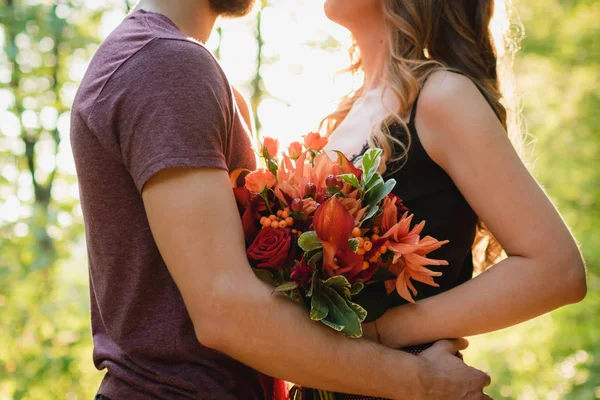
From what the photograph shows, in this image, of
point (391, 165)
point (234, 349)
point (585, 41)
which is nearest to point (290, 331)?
point (234, 349)

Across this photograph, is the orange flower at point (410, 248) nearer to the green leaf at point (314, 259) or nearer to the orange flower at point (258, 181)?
the green leaf at point (314, 259)

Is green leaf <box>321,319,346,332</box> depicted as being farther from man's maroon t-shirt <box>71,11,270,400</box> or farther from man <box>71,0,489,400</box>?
man's maroon t-shirt <box>71,11,270,400</box>

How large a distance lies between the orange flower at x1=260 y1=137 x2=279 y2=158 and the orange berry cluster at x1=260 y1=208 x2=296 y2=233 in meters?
0.21

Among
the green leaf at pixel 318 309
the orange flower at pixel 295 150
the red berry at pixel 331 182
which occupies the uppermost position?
the red berry at pixel 331 182

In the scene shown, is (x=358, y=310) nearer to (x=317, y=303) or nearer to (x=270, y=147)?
(x=317, y=303)

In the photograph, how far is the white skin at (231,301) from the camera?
1.49 meters

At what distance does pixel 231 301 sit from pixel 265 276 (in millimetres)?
146

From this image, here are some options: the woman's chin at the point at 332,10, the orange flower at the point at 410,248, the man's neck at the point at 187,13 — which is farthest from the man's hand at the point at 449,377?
the woman's chin at the point at 332,10

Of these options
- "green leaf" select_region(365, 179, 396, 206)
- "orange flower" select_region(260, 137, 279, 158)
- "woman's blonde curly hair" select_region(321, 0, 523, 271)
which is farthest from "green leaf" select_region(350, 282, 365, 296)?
"woman's blonde curly hair" select_region(321, 0, 523, 271)

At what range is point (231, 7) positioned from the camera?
6.75 feet

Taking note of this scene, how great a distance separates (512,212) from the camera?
1.87 m

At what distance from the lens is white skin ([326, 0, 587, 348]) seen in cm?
187

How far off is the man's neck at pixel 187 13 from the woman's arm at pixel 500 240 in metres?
0.77

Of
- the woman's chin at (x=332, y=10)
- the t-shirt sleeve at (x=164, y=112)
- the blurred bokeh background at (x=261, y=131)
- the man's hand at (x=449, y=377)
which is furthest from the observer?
the blurred bokeh background at (x=261, y=131)
